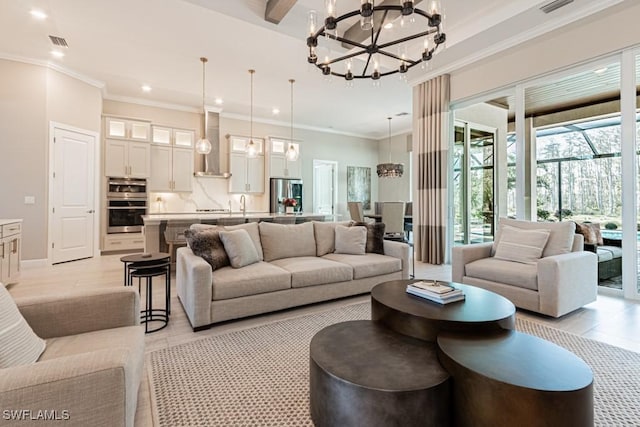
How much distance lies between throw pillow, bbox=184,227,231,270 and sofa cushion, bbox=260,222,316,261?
1.92ft

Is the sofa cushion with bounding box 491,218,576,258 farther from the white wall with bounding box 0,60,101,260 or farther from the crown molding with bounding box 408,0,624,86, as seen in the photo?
the white wall with bounding box 0,60,101,260

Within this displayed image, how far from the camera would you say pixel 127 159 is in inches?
252

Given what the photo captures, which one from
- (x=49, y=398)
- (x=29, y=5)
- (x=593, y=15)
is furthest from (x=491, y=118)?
(x=29, y=5)

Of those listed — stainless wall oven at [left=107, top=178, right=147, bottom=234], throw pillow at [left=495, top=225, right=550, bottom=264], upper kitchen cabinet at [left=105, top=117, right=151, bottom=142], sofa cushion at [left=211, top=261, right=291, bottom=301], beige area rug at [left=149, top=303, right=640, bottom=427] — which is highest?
upper kitchen cabinet at [left=105, top=117, right=151, bottom=142]

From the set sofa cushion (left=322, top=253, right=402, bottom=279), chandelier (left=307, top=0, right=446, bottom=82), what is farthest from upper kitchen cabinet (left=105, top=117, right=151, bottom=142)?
sofa cushion (left=322, top=253, right=402, bottom=279)

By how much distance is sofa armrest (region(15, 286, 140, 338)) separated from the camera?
5.16 ft

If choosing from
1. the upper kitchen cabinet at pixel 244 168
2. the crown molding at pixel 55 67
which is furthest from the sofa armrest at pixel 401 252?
the crown molding at pixel 55 67

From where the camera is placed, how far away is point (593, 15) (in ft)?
11.6

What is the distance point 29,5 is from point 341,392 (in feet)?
17.2

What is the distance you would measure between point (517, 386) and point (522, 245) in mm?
2648

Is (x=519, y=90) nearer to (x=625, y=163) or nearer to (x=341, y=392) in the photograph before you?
(x=625, y=163)

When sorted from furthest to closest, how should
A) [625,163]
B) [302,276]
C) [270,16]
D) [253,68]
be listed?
1. [253,68]
2. [270,16]
3. [625,163]
4. [302,276]

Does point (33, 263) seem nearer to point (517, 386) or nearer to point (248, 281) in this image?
point (248, 281)

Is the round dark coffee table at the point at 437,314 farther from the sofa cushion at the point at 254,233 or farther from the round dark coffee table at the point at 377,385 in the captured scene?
the sofa cushion at the point at 254,233
